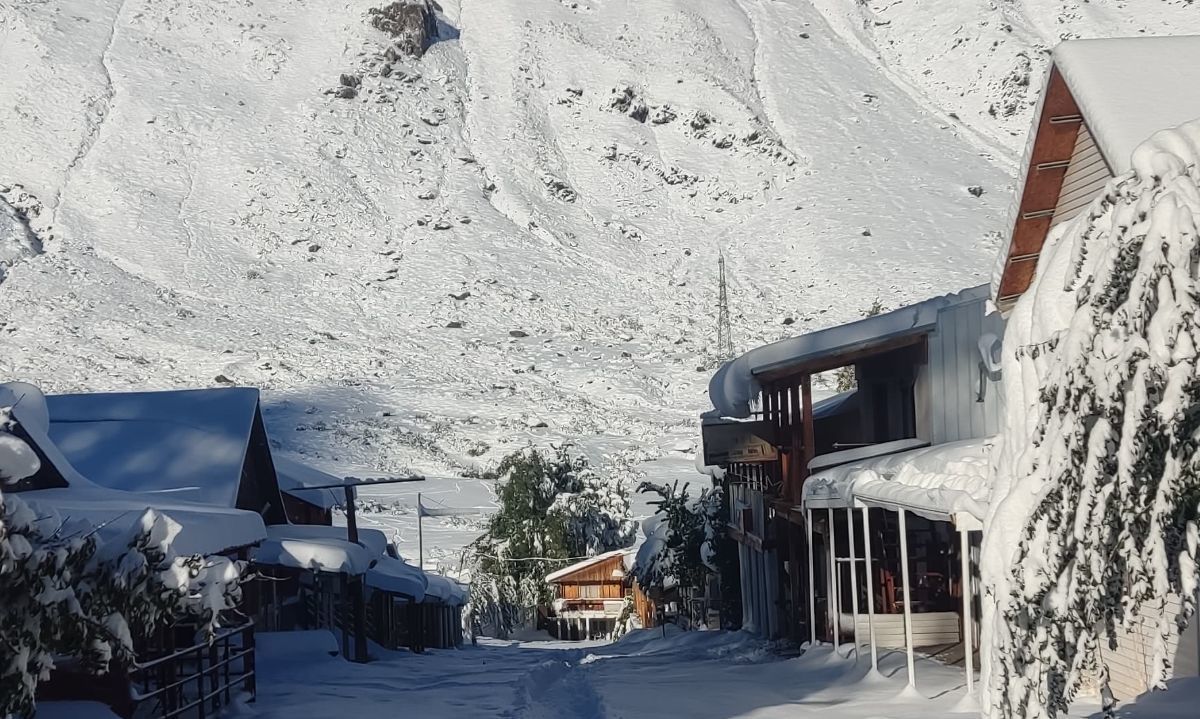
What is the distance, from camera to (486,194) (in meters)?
100

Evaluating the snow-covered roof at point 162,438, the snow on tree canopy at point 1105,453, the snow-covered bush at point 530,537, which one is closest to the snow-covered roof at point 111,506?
the snow-covered roof at point 162,438

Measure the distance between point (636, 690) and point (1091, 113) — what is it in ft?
24.9

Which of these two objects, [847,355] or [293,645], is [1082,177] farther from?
[293,645]

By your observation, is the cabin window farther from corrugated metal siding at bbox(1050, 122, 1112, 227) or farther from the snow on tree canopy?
the snow on tree canopy

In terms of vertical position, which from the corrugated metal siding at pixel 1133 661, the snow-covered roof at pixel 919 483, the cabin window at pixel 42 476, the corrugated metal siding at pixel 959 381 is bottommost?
the corrugated metal siding at pixel 1133 661

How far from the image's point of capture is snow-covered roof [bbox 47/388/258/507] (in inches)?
648

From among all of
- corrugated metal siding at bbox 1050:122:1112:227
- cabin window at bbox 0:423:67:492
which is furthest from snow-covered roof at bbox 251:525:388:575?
corrugated metal siding at bbox 1050:122:1112:227

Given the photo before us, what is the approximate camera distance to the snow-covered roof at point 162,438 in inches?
648

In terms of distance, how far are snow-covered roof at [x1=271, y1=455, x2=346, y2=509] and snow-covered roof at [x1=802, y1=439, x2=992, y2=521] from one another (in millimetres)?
12379

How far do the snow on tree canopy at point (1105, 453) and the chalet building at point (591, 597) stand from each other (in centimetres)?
3940

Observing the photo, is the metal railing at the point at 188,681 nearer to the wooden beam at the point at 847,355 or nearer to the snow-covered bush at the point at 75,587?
the snow-covered bush at the point at 75,587

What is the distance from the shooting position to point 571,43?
125 m

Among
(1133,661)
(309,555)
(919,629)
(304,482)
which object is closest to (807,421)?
(919,629)

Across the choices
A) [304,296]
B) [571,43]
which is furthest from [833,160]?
[304,296]
